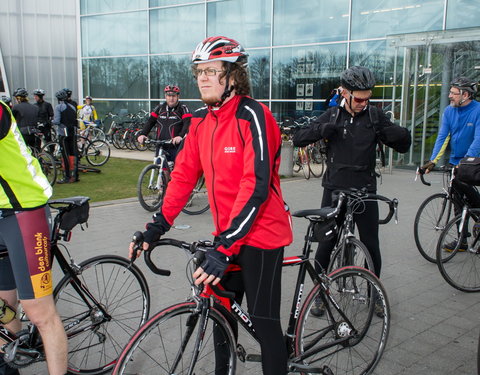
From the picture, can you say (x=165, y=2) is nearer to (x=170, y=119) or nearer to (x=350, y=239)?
(x=170, y=119)

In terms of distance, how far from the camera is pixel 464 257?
17.5 ft

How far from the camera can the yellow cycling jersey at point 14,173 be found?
2.55 metres

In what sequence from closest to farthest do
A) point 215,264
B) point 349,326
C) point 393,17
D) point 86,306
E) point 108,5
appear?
point 215,264
point 349,326
point 86,306
point 393,17
point 108,5

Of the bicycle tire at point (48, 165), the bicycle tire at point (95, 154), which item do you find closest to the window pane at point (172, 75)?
the bicycle tire at point (95, 154)

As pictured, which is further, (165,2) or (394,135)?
(165,2)

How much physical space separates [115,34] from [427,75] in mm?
14939

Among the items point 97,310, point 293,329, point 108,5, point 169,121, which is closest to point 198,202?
point 169,121

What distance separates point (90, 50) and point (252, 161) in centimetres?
2389

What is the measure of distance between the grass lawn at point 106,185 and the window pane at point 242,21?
7.41 metres

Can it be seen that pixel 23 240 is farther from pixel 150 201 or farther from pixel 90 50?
pixel 90 50

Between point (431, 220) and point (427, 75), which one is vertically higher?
point (427, 75)

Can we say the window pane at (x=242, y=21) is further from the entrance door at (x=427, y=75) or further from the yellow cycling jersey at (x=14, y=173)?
the yellow cycling jersey at (x=14, y=173)

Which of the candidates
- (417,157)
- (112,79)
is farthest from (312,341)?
(112,79)

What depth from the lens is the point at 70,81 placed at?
26.0 meters
